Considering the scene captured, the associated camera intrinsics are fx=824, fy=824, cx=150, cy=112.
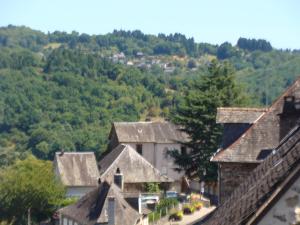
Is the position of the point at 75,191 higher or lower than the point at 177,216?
lower

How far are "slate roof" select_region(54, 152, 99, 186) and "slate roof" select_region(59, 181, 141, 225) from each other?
14861mm

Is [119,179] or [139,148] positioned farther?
[139,148]

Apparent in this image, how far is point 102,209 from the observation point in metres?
40.4

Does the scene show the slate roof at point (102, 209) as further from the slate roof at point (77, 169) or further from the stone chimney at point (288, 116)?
the stone chimney at point (288, 116)

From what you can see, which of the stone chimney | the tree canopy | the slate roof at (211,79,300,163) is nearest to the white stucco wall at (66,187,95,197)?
the tree canopy

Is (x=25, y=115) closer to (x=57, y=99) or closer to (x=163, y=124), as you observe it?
(x=57, y=99)

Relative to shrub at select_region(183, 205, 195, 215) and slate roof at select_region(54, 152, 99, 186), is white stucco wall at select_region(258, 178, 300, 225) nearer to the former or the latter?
shrub at select_region(183, 205, 195, 215)

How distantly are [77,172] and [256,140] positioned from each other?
41.9m

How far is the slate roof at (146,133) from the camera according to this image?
67938 millimetres

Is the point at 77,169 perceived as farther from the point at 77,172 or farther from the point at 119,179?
the point at 119,179

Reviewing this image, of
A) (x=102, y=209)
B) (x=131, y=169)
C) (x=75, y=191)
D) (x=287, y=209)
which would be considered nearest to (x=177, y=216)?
(x=102, y=209)

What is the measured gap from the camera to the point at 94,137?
10712 cm

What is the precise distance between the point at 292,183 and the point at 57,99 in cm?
14010

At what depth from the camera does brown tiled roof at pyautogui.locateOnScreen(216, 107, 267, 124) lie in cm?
2158
